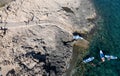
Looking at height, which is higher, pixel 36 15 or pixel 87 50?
pixel 36 15

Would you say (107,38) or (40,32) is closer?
(40,32)

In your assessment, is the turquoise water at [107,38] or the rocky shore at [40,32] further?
the turquoise water at [107,38]

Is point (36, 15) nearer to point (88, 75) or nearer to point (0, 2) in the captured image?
point (0, 2)

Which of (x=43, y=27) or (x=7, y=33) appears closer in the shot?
(x=7, y=33)

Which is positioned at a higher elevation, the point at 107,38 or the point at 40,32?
the point at 40,32

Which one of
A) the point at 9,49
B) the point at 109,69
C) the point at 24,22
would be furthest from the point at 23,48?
the point at 109,69
